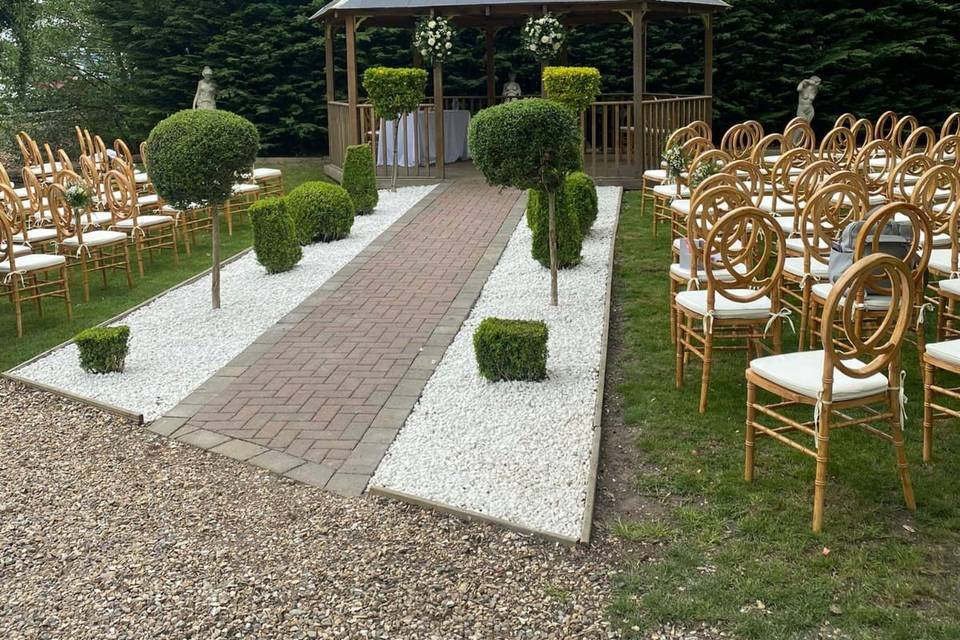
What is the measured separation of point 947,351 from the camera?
14.9 feet

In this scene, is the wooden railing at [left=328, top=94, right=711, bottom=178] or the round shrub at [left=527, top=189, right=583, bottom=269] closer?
the round shrub at [left=527, top=189, right=583, bottom=269]

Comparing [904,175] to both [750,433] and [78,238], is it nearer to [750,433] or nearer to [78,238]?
[750,433]

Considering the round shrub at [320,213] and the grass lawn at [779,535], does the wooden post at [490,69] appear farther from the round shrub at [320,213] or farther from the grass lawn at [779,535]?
the grass lawn at [779,535]

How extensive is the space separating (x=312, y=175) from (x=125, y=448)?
13192 millimetres

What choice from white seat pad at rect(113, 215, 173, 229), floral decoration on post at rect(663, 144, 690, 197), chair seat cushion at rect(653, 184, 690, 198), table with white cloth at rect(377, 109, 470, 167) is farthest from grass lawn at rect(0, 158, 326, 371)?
floral decoration on post at rect(663, 144, 690, 197)

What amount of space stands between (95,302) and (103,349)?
284 centimetres

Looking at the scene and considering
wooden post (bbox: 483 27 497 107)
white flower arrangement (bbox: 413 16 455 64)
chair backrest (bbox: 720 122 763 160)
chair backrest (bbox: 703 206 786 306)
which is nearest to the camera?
chair backrest (bbox: 703 206 786 306)

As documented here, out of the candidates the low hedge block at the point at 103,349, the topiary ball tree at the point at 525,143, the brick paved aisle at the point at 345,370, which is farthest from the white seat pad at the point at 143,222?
the topiary ball tree at the point at 525,143

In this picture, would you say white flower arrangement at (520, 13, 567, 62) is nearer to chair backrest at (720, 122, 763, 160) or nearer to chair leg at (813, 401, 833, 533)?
chair backrest at (720, 122, 763, 160)

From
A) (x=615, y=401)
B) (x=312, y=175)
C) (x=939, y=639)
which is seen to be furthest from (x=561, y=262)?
(x=312, y=175)

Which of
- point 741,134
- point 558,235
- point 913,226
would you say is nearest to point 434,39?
point 741,134

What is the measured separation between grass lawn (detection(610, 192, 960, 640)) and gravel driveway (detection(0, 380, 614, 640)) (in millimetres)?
322

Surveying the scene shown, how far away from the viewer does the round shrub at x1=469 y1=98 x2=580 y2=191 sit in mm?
7539

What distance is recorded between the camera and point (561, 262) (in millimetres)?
9461
